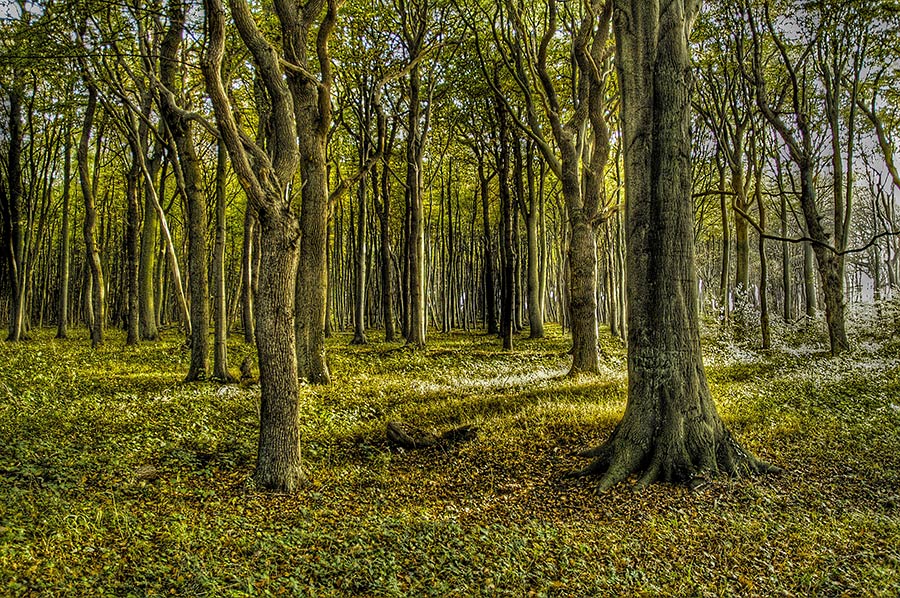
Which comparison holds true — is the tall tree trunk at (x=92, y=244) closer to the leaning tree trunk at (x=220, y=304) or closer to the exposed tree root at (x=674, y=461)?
the leaning tree trunk at (x=220, y=304)

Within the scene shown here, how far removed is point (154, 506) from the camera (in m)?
5.25

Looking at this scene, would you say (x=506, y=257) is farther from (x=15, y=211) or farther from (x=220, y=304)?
(x=15, y=211)

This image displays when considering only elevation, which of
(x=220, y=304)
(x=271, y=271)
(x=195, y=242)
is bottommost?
(x=220, y=304)

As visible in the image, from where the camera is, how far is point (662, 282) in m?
6.26

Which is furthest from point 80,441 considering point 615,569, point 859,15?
point 859,15

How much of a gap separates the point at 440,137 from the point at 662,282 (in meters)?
21.7

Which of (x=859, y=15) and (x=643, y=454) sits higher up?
(x=859, y=15)

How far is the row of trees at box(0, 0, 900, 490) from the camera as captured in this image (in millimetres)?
6121

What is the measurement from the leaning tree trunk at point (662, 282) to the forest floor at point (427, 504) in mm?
519

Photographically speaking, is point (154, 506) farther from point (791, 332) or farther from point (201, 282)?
point (791, 332)

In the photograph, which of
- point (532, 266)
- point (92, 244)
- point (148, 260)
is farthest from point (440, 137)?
point (92, 244)

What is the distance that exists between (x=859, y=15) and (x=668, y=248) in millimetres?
15075

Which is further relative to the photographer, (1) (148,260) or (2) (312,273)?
(1) (148,260)

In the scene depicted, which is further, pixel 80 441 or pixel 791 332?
pixel 791 332
